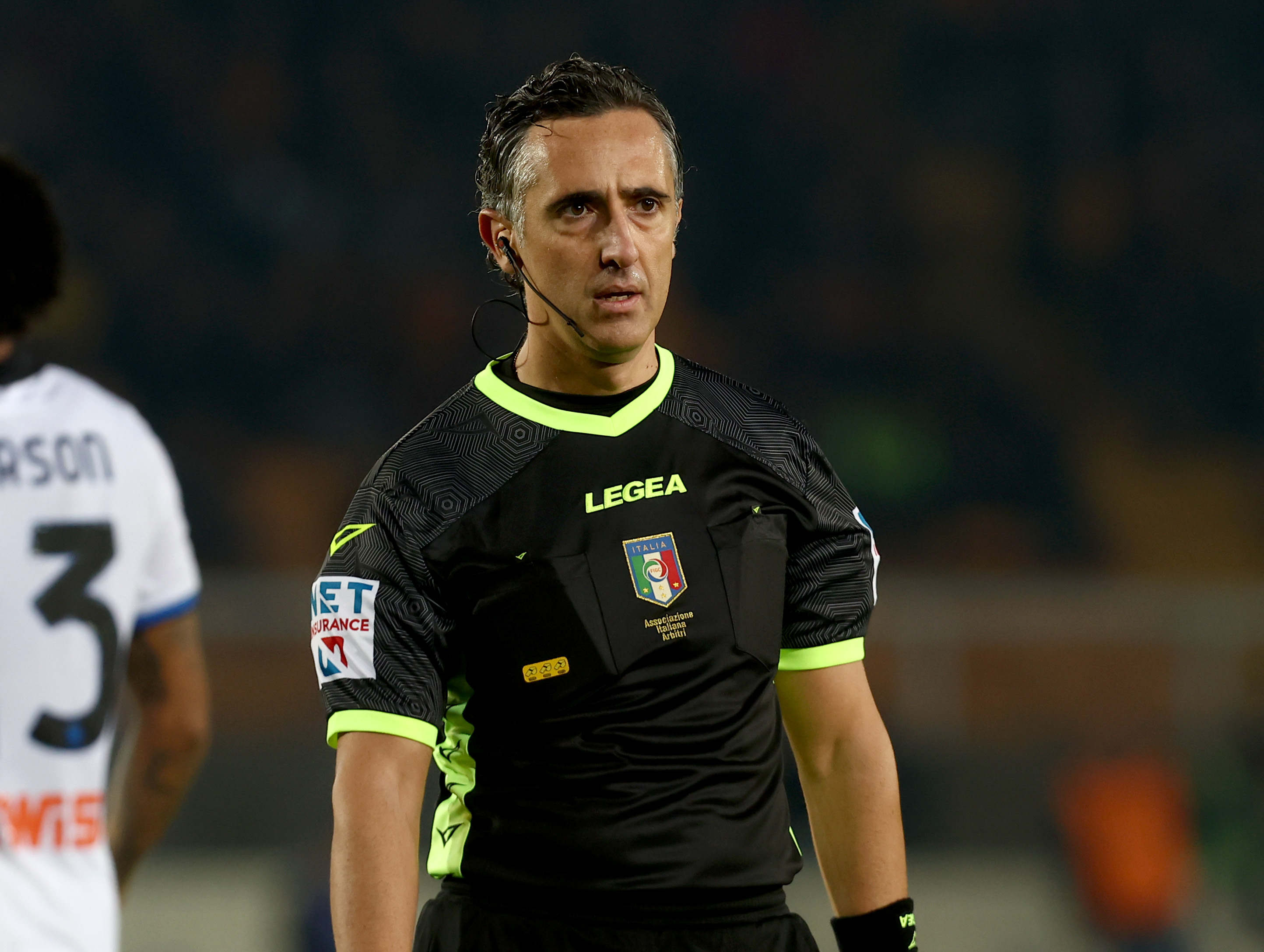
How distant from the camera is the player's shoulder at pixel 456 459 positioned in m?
2.21

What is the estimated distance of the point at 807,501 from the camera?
2.39m

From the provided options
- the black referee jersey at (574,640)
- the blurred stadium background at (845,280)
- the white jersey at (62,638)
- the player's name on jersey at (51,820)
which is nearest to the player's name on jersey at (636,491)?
the black referee jersey at (574,640)

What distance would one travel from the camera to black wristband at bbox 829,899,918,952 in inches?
94.3

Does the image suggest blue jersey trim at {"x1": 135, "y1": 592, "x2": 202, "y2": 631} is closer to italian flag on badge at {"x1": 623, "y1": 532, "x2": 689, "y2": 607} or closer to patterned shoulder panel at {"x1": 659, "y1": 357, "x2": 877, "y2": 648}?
italian flag on badge at {"x1": 623, "y1": 532, "x2": 689, "y2": 607}

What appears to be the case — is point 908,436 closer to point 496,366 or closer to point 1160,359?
point 1160,359

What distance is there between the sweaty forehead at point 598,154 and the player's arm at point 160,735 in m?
0.79

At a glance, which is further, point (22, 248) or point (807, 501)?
point (807, 501)

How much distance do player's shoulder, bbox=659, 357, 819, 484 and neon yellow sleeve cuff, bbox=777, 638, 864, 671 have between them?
251 millimetres

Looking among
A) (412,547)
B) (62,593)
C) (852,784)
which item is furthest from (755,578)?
(62,593)

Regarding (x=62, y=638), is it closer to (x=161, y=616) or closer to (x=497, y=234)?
(x=161, y=616)

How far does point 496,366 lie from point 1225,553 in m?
8.25

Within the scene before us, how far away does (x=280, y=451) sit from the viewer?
938cm

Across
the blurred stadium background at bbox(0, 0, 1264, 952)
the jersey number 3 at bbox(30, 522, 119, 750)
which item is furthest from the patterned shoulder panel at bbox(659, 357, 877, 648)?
the blurred stadium background at bbox(0, 0, 1264, 952)

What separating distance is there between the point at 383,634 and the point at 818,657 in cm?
66
